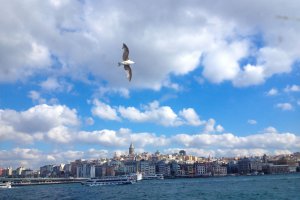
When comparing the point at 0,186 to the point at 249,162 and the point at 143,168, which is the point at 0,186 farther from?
the point at 249,162

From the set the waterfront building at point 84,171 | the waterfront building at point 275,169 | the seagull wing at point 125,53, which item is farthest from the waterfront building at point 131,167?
the seagull wing at point 125,53

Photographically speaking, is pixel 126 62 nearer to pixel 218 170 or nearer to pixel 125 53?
pixel 125 53

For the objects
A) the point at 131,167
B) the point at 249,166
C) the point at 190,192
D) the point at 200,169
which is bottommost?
the point at 190,192

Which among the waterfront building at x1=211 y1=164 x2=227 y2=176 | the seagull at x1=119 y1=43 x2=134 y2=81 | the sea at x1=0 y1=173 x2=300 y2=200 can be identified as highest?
the seagull at x1=119 y1=43 x2=134 y2=81

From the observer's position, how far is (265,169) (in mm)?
164625

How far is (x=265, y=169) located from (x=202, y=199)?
131 meters

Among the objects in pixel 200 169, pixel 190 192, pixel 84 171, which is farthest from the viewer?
pixel 84 171

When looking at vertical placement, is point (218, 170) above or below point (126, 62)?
below

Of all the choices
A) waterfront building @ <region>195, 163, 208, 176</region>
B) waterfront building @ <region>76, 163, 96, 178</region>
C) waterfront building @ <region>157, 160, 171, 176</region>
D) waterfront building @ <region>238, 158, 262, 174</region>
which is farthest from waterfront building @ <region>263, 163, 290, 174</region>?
waterfront building @ <region>76, 163, 96, 178</region>

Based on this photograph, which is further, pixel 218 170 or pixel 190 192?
pixel 218 170

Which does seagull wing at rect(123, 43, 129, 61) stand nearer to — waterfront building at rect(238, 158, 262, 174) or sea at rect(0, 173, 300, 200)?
sea at rect(0, 173, 300, 200)

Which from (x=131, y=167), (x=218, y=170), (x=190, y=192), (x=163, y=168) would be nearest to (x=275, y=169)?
(x=218, y=170)

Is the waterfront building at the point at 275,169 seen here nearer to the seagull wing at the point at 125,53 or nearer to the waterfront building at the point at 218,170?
the waterfront building at the point at 218,170

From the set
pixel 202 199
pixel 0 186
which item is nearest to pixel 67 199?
pixel 202 199
